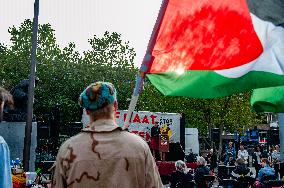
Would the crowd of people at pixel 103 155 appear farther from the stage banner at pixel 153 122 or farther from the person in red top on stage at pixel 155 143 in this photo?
the stage banner at pixel 153 122

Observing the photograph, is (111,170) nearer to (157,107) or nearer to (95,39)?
(157,107)

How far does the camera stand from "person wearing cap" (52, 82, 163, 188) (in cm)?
335

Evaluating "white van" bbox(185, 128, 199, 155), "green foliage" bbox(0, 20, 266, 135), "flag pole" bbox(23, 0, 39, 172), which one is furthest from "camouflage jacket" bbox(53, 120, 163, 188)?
"green foliage" bbox(0, 20, 266, 135)

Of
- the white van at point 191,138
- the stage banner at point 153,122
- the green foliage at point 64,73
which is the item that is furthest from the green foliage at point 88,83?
the stage banner at point 153,122

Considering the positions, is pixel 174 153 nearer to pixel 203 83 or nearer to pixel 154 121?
pixel 154 121

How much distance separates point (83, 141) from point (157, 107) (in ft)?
150

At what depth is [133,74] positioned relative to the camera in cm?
5166

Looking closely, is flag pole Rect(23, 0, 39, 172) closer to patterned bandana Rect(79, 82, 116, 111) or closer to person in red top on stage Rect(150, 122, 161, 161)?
person in red top on stage Rect(150, 122, 161, 161)

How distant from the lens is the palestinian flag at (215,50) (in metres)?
4.66

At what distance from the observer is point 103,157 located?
3.37m

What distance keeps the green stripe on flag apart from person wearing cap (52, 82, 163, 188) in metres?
1.29

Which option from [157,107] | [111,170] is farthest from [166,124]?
[111,170]

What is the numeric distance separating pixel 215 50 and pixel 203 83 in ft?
1.02

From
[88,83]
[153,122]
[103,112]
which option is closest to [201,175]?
[103,112]
